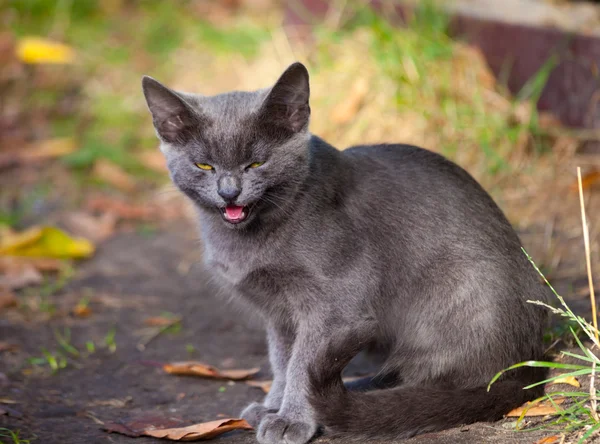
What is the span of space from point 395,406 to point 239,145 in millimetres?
939

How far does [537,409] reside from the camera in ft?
8.07

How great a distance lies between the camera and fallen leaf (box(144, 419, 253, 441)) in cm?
244

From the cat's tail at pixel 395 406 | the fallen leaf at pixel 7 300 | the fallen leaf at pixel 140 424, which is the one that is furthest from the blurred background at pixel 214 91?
the cat's tail at pixel 395 406

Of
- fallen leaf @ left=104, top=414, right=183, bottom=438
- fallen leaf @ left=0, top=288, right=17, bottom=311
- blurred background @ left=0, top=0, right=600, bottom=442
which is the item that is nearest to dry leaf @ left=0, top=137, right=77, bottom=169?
blurred background @ left=0, top=0, right=600, bottom=442

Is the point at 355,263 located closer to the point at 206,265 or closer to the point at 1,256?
the point at 206,265

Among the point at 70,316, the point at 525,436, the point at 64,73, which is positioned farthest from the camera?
the point at 64,73

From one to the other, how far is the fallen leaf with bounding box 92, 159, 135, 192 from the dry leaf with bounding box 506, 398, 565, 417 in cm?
347

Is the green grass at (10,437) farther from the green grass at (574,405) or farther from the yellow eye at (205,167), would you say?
the green grass at (574,405)

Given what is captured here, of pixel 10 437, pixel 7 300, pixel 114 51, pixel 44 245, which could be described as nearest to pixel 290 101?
pixel 10 437

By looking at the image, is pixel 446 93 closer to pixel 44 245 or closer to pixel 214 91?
pixel 214 91

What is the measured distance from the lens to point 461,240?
2623 mm

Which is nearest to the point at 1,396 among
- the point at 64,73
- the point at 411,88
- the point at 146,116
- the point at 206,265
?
the point at 206,265

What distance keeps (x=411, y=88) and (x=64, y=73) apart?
3289 mm

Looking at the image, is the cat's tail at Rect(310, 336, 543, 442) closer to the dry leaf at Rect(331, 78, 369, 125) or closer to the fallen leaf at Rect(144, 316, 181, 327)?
the fallen leaf at Rect(144, 316, 181, 327)
